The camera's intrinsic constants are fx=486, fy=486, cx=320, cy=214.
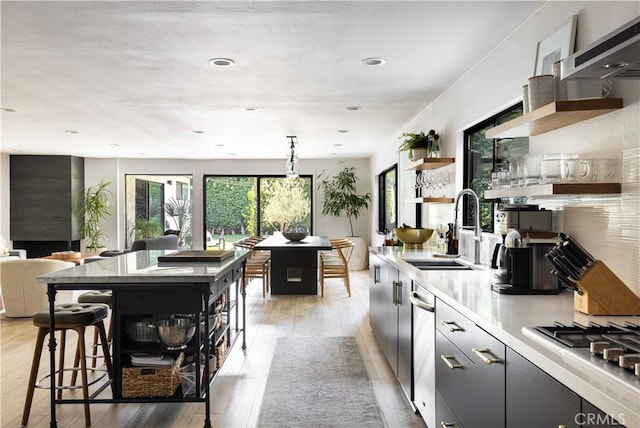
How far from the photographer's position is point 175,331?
9.42 ft

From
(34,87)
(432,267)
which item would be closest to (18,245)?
(34,87)

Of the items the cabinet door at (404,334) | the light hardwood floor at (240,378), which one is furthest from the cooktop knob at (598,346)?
the light hardwood floor at (240,378)

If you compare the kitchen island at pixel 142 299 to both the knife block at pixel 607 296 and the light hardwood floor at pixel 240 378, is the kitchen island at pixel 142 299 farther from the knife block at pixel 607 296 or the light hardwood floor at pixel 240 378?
the knife block at pixel 607 296

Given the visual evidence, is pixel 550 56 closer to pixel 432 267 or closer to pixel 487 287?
pixel 487 287

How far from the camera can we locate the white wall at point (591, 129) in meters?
1.95

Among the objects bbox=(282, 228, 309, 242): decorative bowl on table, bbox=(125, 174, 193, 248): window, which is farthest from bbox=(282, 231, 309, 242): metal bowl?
bbox=(125, 174, 193, 248): window

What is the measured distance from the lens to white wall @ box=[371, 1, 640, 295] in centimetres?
195

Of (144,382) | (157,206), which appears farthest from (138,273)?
(157,206)

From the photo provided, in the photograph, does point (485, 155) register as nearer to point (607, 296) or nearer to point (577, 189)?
point (577, 189)

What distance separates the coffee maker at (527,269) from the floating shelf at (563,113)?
1.79 feet

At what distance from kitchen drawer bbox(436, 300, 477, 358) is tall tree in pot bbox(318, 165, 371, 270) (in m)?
7.84

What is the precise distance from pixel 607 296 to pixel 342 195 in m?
8.80

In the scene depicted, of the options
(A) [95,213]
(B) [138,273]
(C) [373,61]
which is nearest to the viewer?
(B) [138,273]

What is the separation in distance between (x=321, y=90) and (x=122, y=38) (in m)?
1.92
